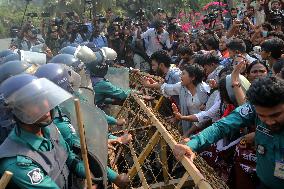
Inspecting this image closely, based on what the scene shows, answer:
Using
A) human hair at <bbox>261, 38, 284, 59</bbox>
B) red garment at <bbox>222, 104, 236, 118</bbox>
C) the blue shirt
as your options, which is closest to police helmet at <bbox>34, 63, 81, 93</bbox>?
red garment at <bbox>222, 104, 236, 118</bbox>

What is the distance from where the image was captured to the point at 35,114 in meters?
2.38

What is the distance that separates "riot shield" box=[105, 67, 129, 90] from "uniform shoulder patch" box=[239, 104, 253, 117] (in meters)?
3.83

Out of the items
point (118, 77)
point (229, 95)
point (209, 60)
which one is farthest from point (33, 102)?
point (118, 77)

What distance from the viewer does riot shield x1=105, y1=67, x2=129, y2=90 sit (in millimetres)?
6453

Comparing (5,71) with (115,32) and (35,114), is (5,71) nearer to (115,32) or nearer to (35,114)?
(35,114)

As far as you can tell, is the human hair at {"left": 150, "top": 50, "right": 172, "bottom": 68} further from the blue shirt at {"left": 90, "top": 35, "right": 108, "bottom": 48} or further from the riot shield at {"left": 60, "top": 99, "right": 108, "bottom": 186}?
the blue shirt at {"left": 90, "top": 35, "right": 108, "bottom": 48}

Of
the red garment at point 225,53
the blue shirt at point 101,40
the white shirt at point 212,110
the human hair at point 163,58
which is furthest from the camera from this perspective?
the blue shirt at point 101,40

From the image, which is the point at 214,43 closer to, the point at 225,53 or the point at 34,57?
the point at 225,53

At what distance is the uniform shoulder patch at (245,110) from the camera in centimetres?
267

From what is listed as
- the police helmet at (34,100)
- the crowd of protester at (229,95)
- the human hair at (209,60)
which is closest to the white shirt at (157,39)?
the crowd of protester at (229,95)


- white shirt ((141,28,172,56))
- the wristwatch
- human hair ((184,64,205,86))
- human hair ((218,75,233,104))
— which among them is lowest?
white shirt ((141,28,172,56))

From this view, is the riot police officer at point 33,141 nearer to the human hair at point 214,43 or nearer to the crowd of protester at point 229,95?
the crowd of protester at point 229,95

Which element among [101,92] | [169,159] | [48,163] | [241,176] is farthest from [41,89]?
[101,92]

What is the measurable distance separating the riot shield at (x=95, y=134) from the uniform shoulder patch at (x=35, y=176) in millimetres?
Result: 725
